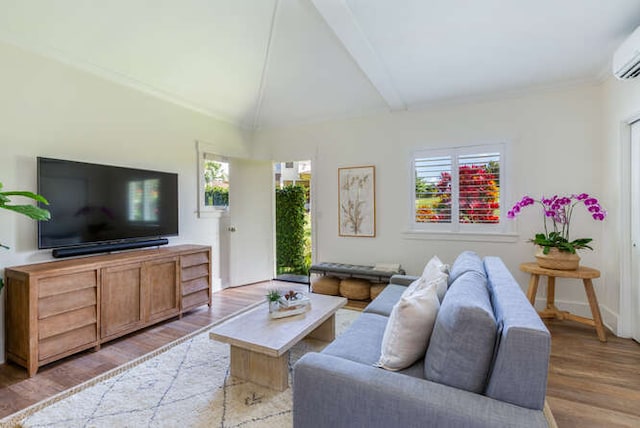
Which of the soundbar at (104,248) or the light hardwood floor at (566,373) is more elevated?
the soundbar at (104,248)

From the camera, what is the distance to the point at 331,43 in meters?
3.35

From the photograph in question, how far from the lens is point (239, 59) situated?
362cm

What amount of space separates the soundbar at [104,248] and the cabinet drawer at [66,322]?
569mm

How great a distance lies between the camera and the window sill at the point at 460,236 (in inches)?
143

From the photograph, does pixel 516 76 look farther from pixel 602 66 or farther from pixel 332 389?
pixel 332 389

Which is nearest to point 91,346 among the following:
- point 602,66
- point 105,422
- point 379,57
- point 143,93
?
point 105,422

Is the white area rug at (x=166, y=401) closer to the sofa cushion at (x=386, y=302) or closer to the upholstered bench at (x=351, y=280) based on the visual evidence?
the sofa cushion at (x=386, y=302)

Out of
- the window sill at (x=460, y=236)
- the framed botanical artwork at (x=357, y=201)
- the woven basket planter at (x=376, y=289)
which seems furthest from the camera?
the framed botanical artwork at (x=357, y=201)

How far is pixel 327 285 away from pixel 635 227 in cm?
322

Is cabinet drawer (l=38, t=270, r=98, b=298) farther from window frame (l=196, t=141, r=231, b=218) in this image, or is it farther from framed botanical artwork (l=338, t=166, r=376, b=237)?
framed botanical artwork (l=338, t=166, r=376, b=237)

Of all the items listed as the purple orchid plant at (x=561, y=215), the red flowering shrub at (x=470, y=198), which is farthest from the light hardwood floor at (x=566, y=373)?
the red flowering shrub at (x=470, y=198)

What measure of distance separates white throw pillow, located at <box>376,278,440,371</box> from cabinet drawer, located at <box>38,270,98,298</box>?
2486mm

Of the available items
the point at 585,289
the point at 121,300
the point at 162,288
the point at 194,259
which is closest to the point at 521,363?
the point at 585,289

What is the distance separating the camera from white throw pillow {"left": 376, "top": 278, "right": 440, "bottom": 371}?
1.35m
